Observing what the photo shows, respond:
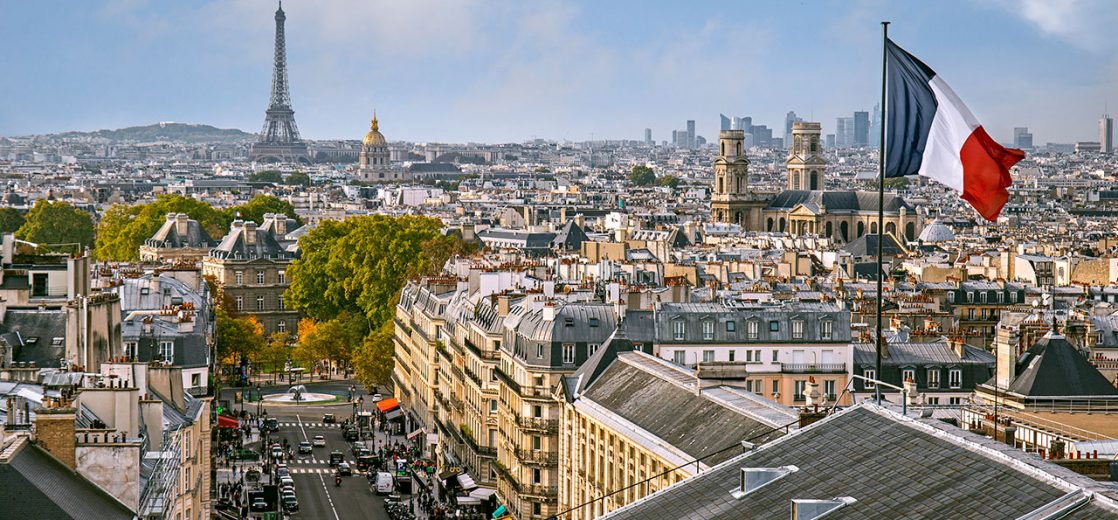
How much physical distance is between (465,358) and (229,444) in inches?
434

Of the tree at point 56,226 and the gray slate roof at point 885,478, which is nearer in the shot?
the gray slate roof at point 885,478

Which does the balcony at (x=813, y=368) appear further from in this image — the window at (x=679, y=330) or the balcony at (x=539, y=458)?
the balcony at (x=539, y=458)

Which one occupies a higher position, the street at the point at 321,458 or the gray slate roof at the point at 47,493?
the gray slate roof at the point at 47,493

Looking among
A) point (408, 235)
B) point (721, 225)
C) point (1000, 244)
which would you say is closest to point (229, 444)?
point (408, 235)

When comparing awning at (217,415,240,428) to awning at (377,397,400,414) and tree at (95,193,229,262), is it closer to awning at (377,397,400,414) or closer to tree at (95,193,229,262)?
awning at (377,397,400,414)

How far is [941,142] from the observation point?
28.6 metres

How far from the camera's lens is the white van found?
2621 inches

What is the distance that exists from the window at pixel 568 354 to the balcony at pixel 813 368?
18.6 feet

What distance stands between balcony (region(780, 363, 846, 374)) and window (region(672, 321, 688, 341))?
2881 millimetres

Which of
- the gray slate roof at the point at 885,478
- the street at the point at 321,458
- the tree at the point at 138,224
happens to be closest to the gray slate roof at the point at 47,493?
the gray slate roof at the point at 885,478

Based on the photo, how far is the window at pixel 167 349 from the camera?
177 ft

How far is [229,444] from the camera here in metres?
75.4

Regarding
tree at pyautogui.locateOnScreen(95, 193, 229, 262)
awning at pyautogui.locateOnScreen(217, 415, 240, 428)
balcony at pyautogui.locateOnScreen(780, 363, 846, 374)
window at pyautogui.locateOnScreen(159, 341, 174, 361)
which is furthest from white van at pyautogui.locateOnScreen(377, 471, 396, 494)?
tree at pyautogui.locateOnScreen(95, 193, 229, 262)

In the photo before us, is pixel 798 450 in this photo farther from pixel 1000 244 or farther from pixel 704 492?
pixel 1000 244
